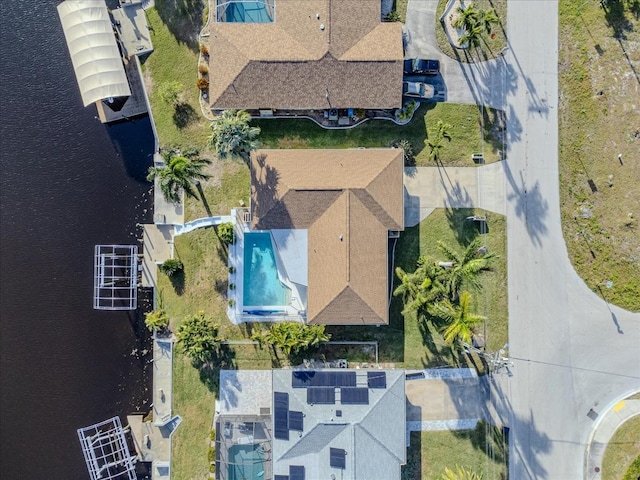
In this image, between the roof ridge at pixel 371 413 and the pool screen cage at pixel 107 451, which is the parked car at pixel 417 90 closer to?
the roof ridge at pixel 371 413

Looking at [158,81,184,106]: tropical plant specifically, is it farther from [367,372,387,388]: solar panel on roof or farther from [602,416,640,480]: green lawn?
[602,416,640,480]: green lawn

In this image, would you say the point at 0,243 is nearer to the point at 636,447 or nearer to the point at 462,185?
the point at 462,185

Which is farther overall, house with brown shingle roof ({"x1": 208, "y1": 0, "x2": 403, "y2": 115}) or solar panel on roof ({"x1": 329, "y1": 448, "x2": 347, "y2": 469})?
house with brown shingle roof ({"x1": 208, "y1": 0, "x2": 403, "y2": 115})

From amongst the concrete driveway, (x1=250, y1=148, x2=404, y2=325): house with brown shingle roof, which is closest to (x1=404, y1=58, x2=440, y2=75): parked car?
the concrete driveway

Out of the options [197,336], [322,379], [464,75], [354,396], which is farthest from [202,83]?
[354,396]

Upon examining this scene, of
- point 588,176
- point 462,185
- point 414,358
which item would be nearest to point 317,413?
point 414,358

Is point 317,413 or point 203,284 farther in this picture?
point 203,284

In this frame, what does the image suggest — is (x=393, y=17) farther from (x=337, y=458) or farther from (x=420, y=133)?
(x=337, y=458)
